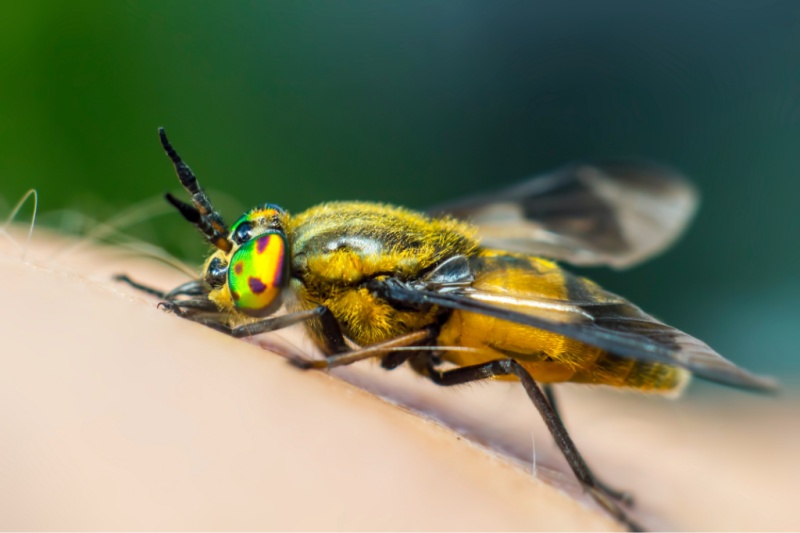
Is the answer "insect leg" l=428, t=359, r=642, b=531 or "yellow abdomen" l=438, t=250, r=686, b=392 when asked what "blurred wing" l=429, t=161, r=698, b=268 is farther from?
"insect leg" l=428, t=359, r=642, b=531

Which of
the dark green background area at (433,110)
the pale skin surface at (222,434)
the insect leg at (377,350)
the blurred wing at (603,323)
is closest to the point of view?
the pale skin surface at (222,434)

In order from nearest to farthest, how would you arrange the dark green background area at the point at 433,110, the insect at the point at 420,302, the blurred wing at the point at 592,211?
the insect at the point at 420,302 < the blurred wing at the point at 592,211 < the dark green background area at the point at 433,110

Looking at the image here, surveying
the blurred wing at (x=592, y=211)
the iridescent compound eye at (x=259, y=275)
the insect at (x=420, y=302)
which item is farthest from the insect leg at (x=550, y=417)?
the blurred wing at (x=592, y=211)

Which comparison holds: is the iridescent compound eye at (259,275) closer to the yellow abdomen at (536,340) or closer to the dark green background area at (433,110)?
the yellow abdomen at (536,340)

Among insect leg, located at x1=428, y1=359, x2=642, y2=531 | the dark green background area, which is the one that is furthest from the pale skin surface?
the dark green background area

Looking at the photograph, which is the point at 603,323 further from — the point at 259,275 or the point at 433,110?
the point at 433,110

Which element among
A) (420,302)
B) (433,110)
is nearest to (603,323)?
(420,302)
